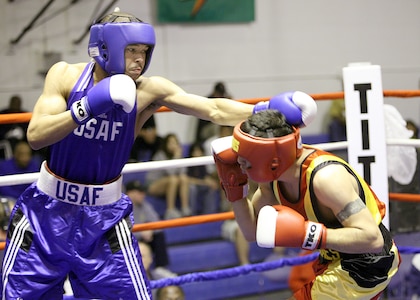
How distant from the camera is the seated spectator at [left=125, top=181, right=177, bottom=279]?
438cm

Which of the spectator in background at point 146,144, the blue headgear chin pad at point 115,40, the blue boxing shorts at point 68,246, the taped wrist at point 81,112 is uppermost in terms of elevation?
the blue headgear chin pad at point 115,40

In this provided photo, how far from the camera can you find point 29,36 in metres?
6.05

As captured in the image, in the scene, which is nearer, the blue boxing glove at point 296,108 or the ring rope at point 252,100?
the blue boxing glove at point 296,108

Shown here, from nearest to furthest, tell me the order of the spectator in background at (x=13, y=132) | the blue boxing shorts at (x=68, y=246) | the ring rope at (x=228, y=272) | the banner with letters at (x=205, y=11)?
the blue boxing shorts at (x=68, y=246) < the ring rope at (x=228, y=272) < the spectator in background at (x=13, y=132) < the banner with letters at (x=205, y=11)

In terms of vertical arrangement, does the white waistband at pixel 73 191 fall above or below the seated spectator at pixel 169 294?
above

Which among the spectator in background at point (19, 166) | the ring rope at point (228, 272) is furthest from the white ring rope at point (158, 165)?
the spectator in background at point (19, 166)

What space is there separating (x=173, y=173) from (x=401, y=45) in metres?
3.72

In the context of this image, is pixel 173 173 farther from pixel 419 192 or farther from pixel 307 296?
pixel 307 296

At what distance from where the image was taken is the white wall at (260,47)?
5.99m

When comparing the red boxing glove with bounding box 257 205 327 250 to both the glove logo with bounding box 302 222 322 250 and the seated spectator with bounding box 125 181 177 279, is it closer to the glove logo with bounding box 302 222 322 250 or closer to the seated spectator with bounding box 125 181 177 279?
the glove logo with bounding box 302 222 322 250

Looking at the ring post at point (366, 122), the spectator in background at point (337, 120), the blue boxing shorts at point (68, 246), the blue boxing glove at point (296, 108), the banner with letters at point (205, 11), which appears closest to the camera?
the blue boxing glove at point (296, 108)

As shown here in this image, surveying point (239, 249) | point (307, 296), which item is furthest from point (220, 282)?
point (307, 296)

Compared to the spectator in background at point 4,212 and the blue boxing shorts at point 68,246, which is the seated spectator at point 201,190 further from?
the blue boxing shorts at point 68,246

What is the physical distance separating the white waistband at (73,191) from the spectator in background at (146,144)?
9.26 ft
